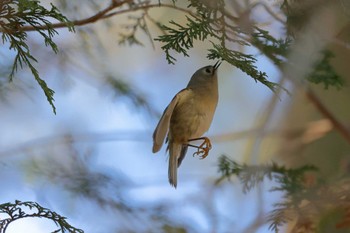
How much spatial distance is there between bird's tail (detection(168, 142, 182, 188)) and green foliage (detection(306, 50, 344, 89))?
0.35 meters

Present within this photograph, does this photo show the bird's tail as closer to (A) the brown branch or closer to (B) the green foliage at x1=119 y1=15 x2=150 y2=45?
(B) the green foliage at x1=119 y1=15 x2=150 y2=45

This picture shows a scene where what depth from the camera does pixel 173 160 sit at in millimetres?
1479

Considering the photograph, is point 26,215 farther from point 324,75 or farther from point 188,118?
point 324,75

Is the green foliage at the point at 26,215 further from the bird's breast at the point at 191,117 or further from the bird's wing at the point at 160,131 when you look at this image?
the bird's breast at the point at 191,117

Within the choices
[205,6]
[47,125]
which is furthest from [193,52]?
[205,6]

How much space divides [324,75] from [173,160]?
1.26 ft

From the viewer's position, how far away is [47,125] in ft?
9.61

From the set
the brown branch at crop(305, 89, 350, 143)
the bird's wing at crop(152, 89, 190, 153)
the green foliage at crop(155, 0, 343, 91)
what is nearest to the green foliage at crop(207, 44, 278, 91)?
the green foliage at crop(155, 0, 343, 91)

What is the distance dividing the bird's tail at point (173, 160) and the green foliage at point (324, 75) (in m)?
0.35

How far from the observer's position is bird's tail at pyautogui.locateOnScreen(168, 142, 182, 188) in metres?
1.42

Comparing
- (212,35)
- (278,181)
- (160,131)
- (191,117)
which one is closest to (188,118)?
(191,117)

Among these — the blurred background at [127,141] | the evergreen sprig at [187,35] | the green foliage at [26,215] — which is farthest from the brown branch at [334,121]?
the green foliage at [26,215]

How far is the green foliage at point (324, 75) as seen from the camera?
1331 mm

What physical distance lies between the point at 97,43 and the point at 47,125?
877 mm
